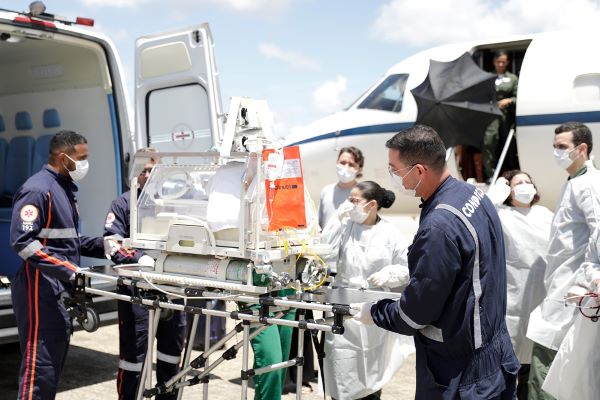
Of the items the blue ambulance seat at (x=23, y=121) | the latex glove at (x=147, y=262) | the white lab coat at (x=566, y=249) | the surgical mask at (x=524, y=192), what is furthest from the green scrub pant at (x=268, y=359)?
the blue ambulance seat at (x=23, y=121)

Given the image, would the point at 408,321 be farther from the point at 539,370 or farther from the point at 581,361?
the point at 539,370

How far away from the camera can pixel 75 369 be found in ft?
19.5

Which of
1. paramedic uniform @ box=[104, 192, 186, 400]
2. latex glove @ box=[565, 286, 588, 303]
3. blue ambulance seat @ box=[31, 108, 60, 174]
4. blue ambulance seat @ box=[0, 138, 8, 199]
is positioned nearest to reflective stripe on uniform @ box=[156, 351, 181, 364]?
paramedic uniform @ box=[104, 192, 186, 400]

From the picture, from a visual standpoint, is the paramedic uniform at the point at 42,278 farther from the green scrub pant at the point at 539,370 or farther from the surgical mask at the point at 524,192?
the surgical mask at the point at 524,192

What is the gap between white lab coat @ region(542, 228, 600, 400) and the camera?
12.3ft

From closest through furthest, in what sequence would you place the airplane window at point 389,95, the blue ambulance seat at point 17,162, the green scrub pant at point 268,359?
the green scrub pant at point 268,359
the blue ambulance seat at point 17,162
the airplane window at point 389,95

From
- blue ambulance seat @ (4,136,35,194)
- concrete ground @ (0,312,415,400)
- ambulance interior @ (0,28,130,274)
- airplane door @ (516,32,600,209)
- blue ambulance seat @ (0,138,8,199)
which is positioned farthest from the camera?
airplane door @ (516,32,600,209)

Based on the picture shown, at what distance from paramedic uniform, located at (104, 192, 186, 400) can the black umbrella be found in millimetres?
4411

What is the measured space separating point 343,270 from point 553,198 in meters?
4.87

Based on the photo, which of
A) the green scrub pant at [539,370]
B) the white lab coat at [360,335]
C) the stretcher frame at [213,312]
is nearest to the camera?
the stretcher frame at [213,312]

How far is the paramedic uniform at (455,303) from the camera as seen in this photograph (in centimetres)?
262

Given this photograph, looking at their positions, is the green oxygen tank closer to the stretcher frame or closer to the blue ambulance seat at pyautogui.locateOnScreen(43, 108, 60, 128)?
the stretcher frame

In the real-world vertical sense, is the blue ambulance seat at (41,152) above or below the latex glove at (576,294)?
above

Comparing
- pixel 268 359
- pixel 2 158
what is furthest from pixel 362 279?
pixel 2 158
